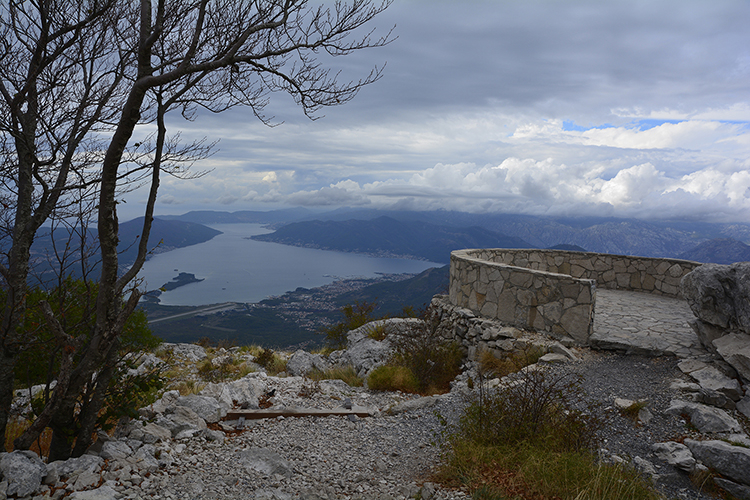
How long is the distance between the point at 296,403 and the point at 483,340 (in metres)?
3.89

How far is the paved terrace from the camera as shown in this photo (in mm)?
6566

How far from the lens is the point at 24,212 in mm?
3758

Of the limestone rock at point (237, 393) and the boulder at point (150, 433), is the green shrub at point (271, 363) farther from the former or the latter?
the boulder at point (150, 433)

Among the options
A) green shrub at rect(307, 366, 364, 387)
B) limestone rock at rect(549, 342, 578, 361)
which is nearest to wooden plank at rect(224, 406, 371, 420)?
green shrub at rect(307, 366, 364, 387)

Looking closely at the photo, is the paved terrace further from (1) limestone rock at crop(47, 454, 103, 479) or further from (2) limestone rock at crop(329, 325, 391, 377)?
(1) limestone rock at crop(47, 454, 103, 479)

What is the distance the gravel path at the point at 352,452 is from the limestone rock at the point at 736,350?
25.1 inches

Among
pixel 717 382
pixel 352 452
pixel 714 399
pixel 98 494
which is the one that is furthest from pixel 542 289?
pixel 98 494

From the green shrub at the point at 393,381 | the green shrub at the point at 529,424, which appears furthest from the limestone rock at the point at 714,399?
the green shrub at the point at 393,381

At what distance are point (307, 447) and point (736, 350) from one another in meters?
5.78

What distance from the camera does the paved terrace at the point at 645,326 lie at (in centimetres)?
657

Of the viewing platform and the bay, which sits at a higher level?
the viewing platform

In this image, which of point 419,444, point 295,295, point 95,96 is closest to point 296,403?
point 419,444

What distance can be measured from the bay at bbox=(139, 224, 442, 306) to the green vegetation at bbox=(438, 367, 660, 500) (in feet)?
180

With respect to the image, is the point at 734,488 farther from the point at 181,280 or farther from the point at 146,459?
the point at 181,280
